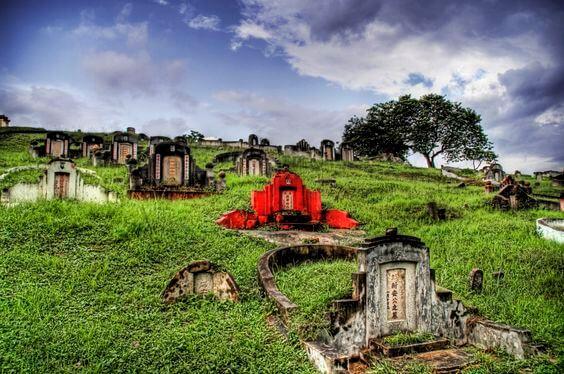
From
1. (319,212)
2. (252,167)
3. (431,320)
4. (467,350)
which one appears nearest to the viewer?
(467,350)

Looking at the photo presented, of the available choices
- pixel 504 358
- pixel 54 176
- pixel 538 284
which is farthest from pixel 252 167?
pixel 504 358

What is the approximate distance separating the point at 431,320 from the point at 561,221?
1018cm

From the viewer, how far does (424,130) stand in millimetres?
44625

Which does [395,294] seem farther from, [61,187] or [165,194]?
[61,187]

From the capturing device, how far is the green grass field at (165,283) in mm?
5535

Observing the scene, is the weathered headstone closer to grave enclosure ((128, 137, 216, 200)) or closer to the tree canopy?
grave enclosure ((128, 137, 216, 200))

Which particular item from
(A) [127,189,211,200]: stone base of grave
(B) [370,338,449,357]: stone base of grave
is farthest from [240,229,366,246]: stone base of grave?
(B) [370,338,449,357]: stone base of grave

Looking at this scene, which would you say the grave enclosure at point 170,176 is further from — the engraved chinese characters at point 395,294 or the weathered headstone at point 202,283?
the engraved chinese characters at point 395,294

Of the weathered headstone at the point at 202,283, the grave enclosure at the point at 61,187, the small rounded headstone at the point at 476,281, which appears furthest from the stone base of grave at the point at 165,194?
the small rounded headstone at the point at 476,281

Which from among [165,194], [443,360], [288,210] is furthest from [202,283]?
[165,194]

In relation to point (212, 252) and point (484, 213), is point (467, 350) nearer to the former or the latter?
point (212, 252)

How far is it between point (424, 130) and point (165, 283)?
4226 centimetres

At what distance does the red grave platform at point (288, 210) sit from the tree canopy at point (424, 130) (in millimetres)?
33035

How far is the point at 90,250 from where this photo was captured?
9.18 m
